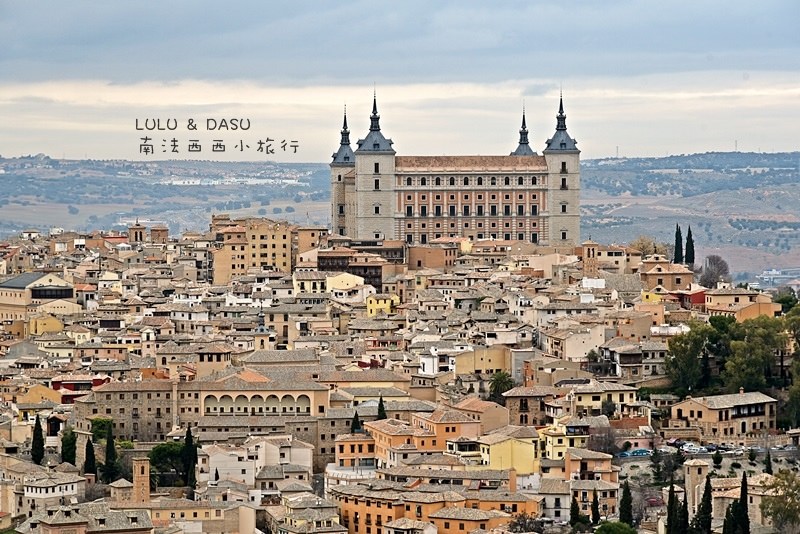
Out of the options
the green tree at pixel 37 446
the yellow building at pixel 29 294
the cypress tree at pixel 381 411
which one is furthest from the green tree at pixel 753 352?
the yellow building at pixel 29 294

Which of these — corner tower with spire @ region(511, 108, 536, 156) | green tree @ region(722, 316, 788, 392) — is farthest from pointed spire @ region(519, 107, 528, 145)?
green tree @ region(722, 316, 788, 392)

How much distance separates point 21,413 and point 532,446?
43.4 feet

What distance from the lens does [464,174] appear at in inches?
4045

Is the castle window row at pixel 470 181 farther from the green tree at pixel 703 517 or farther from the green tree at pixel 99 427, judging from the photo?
the green tree at pixel 703 517

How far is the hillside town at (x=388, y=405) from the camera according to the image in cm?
5288

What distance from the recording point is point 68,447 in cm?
5819

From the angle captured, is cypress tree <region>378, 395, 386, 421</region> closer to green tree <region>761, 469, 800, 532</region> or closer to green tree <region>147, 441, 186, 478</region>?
green tree <region>147, 441, 186, 478</region>

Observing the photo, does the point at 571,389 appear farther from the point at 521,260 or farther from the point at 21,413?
the point at 521,260

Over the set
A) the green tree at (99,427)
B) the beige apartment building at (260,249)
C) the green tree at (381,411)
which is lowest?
the green tree at (99,427)

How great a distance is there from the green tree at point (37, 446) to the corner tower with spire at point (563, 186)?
45314mm

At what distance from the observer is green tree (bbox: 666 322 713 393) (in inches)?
2485

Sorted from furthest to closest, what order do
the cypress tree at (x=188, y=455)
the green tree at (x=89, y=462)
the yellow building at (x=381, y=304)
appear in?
the yellow building at (x=381, y=304)
the cypress tree at (x=188, y=455)
the green tree at (x=89, y=462)

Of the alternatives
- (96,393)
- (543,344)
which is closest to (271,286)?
(543,344)

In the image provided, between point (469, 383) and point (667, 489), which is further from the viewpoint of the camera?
point (469, 383)
